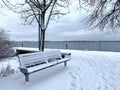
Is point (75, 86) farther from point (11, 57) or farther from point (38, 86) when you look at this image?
point (11, 57)

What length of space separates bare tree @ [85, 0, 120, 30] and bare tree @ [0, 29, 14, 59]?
6.22 meters

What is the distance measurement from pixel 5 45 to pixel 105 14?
738 centimetres

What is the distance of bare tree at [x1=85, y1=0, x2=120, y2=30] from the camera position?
10.5 m

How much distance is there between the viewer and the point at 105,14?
10867mm

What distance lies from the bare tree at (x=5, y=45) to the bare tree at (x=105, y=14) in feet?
20.4

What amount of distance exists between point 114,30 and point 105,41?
19.3 ft

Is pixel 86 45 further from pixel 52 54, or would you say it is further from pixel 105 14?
pixel 52 54

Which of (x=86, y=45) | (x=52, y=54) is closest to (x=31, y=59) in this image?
(x=52, y=54)

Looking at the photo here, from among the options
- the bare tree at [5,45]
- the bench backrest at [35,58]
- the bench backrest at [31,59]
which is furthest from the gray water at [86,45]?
the bench backrest at [31,59]

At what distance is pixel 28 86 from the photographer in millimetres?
5285

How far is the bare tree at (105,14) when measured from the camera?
10.5 meters

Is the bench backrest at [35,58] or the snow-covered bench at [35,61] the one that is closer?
the snow-covered bench at [35,61]

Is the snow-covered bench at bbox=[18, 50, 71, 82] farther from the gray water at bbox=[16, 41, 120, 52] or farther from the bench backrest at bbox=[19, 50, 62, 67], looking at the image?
the gray water at bbox=[16, 41, 120, 52]

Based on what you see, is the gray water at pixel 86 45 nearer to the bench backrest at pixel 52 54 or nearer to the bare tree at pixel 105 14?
the bare tree at pixel 105 14
